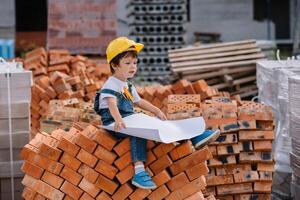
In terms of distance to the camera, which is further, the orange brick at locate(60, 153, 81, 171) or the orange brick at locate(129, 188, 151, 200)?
the orange brick at locate(60, 153, 81, 171)

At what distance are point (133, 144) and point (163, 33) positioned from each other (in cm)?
909

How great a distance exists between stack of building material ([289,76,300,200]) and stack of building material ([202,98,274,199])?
0.31m

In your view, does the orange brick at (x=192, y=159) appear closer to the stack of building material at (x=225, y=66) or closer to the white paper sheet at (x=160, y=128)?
the white paper sheet at (x=160, y=128)

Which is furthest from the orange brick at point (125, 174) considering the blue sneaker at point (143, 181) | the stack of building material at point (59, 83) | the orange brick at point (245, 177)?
the stack of building material at point (59, 83)

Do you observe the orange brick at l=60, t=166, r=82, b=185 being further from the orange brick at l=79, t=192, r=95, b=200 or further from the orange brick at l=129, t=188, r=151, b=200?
the orange brick at l=129, t=188, r=151, b=200

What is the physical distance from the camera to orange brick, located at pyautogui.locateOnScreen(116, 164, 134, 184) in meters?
5.40

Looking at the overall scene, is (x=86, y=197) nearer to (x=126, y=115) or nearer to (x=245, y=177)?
(x=126, y=115)

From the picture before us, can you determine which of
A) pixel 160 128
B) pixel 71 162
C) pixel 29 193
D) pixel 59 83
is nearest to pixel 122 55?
pixel 160 128

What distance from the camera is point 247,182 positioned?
6543 mm

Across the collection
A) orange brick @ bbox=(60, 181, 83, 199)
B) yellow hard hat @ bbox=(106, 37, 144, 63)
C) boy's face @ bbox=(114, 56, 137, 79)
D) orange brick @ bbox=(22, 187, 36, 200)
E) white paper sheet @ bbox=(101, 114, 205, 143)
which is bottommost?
orange brick @ bbox=(22, 187, 36, 200)

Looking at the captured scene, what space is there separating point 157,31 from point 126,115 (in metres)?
8.83

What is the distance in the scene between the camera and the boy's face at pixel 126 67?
5426 mm

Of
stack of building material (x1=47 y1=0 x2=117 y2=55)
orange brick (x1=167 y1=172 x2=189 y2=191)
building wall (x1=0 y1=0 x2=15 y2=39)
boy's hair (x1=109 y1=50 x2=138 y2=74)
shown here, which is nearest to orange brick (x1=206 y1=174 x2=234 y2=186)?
orange brick (x1=167 y1=172 x2=189 y2=191)

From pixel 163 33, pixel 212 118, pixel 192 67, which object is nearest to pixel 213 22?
pixel 163 33
